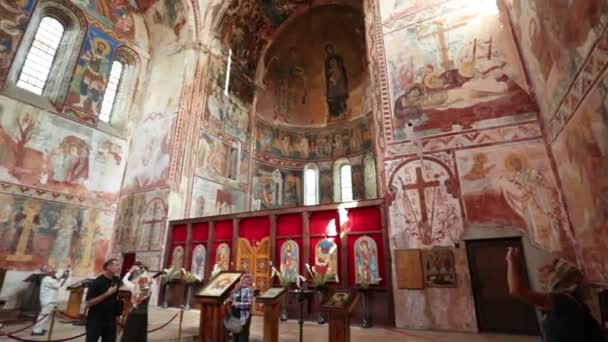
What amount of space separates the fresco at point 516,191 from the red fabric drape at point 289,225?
4819 mm

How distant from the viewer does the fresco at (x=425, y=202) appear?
773 centimetres

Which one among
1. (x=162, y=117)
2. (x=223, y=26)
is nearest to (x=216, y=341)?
(x=162, y=117)

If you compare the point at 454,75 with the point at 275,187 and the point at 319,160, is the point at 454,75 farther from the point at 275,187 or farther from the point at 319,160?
the point at 275,187

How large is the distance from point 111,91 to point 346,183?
43.4 ft

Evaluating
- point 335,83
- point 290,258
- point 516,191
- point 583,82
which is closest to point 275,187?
point 335,83

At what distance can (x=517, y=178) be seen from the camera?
7398 millimetres

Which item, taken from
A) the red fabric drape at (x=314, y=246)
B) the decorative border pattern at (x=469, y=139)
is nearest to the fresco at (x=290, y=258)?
the red fabric drape at (x=314, y=246)

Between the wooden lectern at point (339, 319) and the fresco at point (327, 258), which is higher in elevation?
the fresco at point (327, 258)

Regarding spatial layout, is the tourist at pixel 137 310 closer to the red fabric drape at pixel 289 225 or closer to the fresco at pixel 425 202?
the red fabric drape at pixel 289 225

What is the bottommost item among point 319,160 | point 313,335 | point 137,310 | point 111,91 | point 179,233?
point 313,335

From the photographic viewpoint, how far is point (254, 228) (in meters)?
10.4

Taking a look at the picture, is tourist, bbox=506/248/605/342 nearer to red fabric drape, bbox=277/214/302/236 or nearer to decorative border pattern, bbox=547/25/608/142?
decorative border pattern, bbox=547/25/608/142

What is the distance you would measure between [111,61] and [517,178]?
16998 millimetres

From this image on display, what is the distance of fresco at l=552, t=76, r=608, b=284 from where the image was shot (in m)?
4.41
